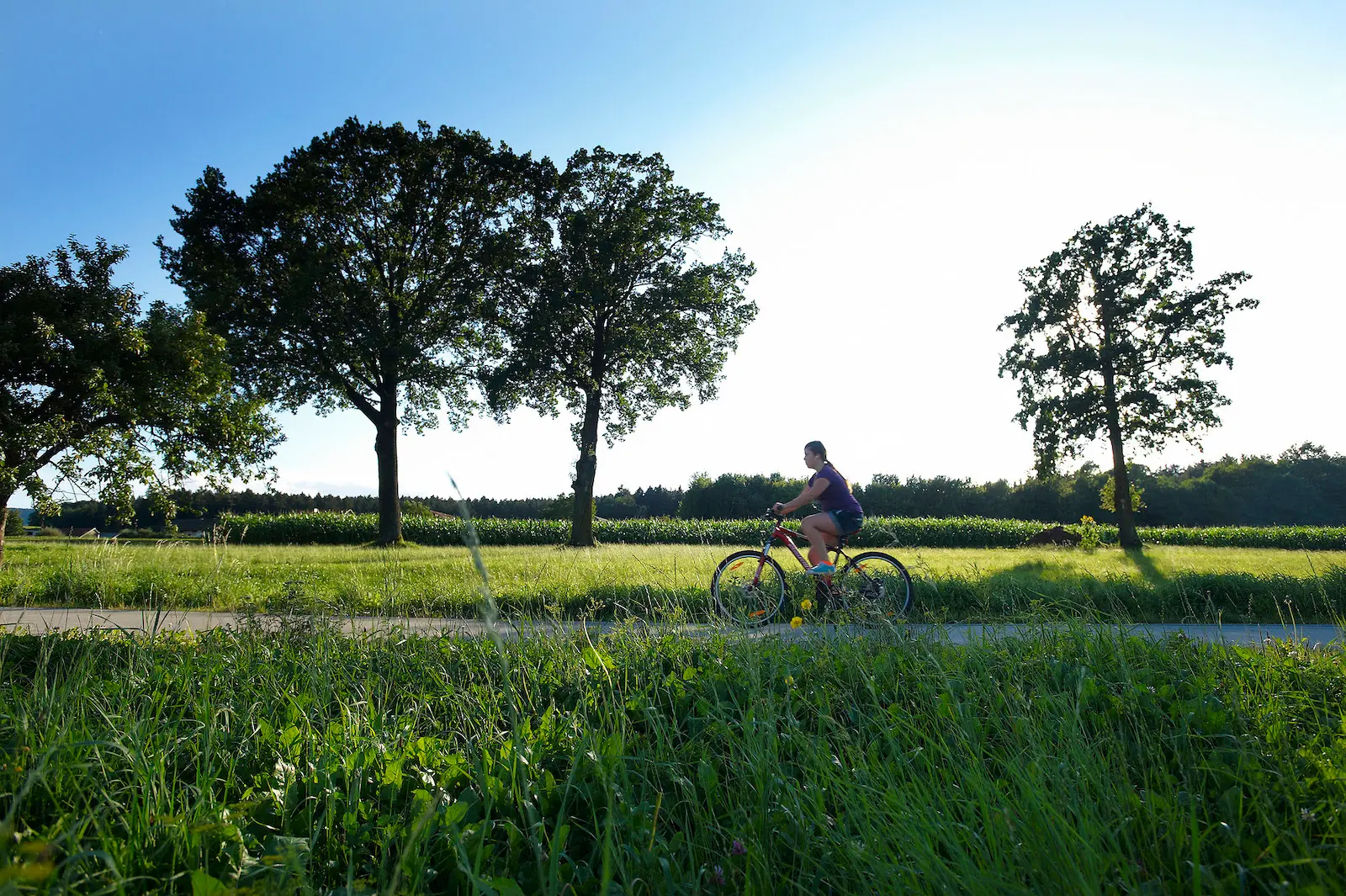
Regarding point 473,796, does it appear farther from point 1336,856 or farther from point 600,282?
point 600,282

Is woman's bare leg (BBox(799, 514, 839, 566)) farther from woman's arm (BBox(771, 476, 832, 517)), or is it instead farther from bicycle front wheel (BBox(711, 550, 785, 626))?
bicycle front wheel (BBox(711, 550, 785, 626))

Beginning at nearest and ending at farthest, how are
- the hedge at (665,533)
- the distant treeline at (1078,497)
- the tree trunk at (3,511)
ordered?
the tree trunk at (3,511), the hedge at (665,533), the distant treeline at (1078,497)

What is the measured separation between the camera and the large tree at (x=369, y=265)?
2230cm

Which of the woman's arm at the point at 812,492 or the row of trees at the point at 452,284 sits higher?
the row of trees at the point at 452,284

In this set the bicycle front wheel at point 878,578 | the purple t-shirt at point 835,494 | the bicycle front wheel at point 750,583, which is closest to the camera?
the bicycle front wheel at point 878,578

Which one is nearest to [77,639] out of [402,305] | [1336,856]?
[1336,856]

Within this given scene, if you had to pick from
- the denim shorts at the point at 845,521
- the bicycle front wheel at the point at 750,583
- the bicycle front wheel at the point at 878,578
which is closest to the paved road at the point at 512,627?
the bicycle front wheel at the point at 878,578

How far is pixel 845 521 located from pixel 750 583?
4.13ft

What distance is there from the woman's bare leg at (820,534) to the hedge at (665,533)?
17175 millimetres

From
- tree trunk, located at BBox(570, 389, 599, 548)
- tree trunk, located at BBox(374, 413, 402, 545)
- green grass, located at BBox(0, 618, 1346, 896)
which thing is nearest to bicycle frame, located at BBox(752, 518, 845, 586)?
green grass, located at BBox(0, 618, 1346, 896)

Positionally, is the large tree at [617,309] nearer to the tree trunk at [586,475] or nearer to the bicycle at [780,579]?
the tree trunk at [586,475]

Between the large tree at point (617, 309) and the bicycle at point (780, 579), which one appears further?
the large tree at point (617, 309)

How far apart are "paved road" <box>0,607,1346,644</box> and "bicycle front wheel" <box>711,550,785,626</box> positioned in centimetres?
94

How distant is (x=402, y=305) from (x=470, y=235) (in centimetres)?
342
